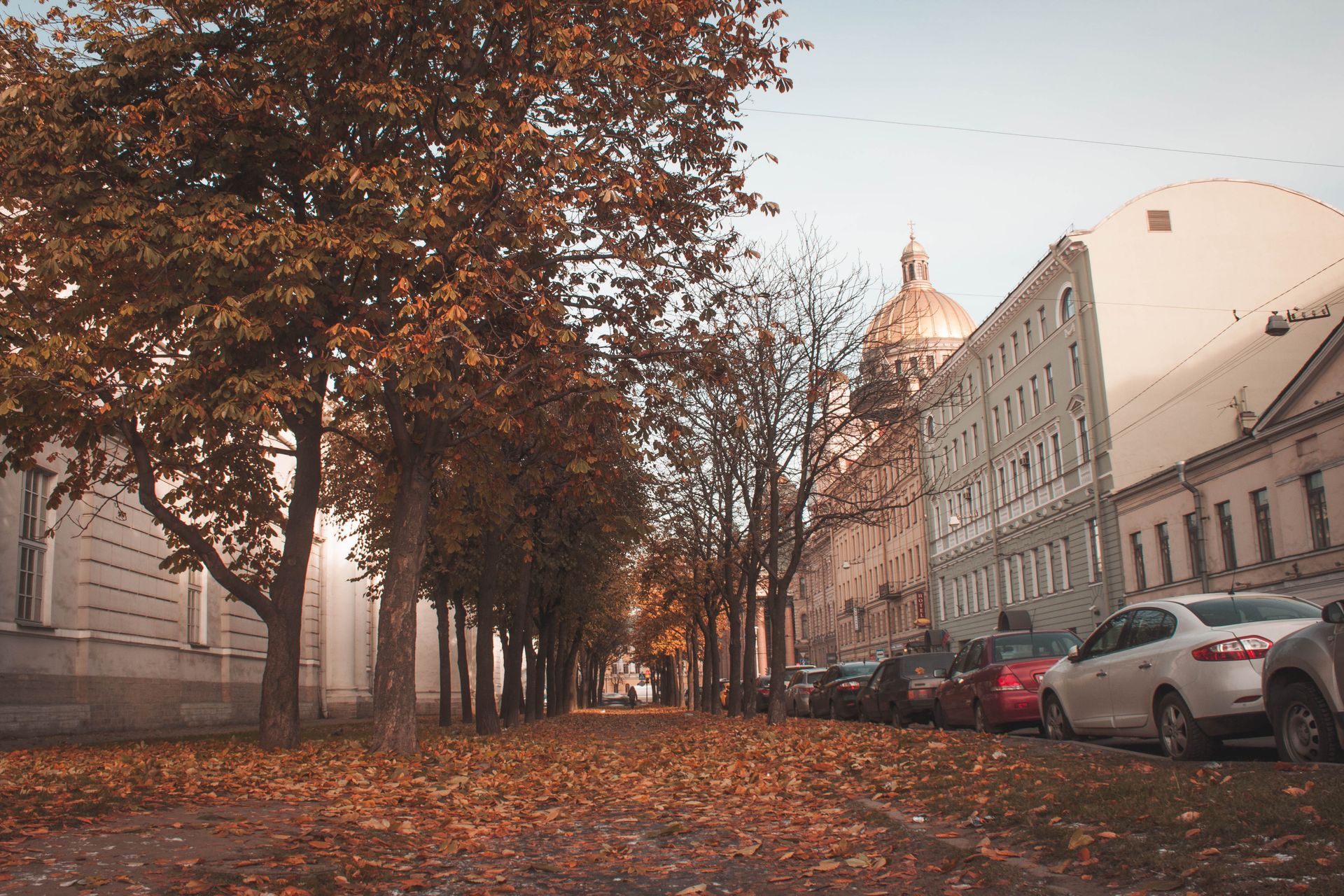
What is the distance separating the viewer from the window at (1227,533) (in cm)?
3406

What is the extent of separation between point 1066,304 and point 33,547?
3667 cm

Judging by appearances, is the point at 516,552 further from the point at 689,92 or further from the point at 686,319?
the point at 689,92

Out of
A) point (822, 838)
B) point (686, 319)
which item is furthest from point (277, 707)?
point (822, 838)

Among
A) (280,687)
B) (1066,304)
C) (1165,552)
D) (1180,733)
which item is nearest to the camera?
(1180,733)

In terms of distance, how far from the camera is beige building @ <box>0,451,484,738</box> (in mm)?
21922

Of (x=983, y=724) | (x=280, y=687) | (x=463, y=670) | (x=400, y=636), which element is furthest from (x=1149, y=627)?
(x=463, y=670)

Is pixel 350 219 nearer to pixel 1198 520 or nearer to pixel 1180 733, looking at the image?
pixel 1180 733

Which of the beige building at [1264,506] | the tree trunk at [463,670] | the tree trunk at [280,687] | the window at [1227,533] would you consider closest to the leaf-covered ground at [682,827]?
the tree trunk at [280,687]

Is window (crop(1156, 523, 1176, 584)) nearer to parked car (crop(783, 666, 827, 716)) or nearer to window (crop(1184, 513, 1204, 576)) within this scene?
window (crop(1184, 513, 1204, 576))

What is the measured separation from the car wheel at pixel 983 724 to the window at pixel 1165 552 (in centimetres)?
2304

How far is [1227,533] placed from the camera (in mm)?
34375

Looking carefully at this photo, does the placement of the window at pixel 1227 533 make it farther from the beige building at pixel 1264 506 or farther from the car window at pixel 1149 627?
the car window at pixel 1149 627

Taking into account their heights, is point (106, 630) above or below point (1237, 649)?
above

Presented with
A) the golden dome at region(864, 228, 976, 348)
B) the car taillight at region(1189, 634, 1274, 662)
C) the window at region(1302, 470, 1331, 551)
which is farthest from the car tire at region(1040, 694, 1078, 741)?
the golden dome at region(864, 228, 976, 348)
